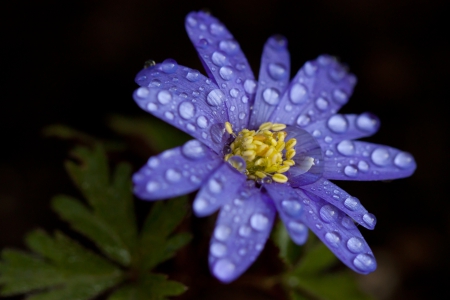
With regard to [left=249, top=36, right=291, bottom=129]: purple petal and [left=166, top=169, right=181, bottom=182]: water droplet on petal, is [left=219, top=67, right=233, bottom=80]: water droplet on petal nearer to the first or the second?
[left=249, top=36, right=291, bottom=129]: purple petal

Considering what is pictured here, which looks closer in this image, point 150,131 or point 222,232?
point 222,232

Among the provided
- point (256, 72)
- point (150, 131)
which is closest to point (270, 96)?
point (150, 131)

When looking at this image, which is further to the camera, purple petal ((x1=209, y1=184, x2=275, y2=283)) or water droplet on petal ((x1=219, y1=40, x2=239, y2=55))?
water droplet on petal ((x1=219, y1=40, x2=239, y2=55))

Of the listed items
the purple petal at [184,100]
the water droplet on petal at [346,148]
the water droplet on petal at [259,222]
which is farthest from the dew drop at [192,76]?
the water droplet on petal at [346,148]

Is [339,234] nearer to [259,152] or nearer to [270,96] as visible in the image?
[259,152]

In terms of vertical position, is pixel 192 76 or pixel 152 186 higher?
pixel 192 76

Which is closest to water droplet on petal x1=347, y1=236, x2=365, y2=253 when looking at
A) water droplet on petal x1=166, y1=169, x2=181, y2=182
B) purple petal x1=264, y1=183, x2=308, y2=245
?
purple petal x1=264, y1=183, x2=308, y2=245
